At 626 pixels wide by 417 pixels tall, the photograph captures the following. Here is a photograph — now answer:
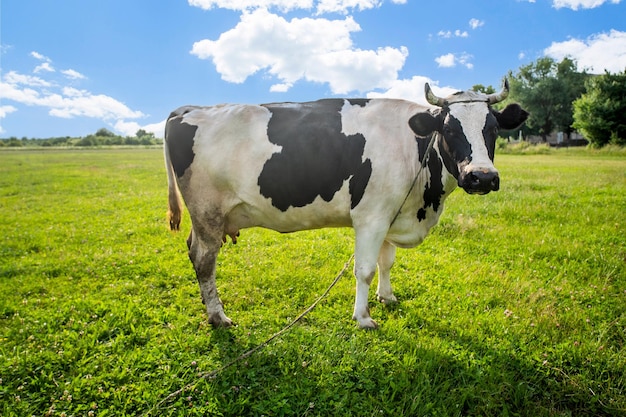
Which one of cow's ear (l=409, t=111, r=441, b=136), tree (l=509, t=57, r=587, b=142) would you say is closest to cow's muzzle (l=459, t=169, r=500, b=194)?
cow's ear (l=409, t=111, r=441, b=136)

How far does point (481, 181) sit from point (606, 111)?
50371 mm

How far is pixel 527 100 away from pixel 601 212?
217 feet

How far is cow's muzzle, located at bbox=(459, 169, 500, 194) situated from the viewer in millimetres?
3721

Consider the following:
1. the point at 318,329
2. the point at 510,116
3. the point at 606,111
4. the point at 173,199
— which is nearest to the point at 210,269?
the point at 173,199

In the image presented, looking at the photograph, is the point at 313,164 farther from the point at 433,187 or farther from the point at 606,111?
the point at 606,111

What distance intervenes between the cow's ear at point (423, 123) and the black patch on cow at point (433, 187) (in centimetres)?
45

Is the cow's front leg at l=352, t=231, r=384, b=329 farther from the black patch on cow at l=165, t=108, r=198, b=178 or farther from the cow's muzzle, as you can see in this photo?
the black patch on cow at l=165, t=108, r=198, b=178

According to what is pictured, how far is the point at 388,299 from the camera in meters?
5.43

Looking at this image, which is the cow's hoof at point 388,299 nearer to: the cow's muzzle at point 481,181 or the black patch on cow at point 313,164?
the black patch on cow at point 313,164

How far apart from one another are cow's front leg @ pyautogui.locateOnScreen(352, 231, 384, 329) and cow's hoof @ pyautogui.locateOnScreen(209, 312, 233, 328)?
1.66m

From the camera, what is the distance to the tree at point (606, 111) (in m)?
41.5

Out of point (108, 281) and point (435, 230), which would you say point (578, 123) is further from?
point (108, 281)

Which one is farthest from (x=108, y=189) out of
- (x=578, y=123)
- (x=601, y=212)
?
(x=578, y=123)

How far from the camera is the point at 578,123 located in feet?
148
